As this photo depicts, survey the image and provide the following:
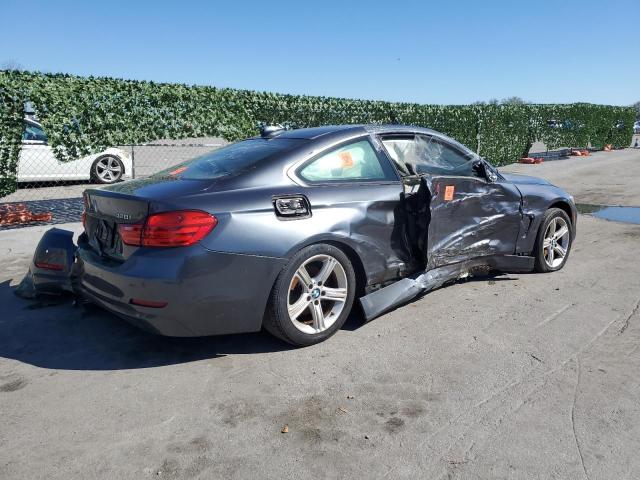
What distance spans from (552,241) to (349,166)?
266cm

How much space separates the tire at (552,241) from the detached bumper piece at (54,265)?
4320 millimetres

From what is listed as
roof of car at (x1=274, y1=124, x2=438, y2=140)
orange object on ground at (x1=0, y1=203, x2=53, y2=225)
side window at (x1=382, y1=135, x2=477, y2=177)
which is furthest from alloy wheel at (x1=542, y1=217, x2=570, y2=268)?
orange object on ground at (x1=0, y1=203, x2=53, y2=225)

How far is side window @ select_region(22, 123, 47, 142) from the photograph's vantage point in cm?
962

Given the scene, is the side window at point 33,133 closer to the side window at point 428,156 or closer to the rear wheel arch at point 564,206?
the side window at point 428,156

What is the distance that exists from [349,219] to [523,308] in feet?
5.81

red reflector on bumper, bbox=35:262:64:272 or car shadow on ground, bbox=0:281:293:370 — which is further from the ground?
red reflector on bumper, bbox=35:262:64:272

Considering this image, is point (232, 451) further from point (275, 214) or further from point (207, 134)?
point (207, 134)

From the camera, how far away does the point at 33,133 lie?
988 cm

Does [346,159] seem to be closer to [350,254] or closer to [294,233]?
[350,254]

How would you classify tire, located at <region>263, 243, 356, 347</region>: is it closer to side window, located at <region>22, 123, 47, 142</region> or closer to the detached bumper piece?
the detached bumper piece

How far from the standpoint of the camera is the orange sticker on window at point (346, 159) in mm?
4031

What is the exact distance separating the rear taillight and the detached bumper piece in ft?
4.65

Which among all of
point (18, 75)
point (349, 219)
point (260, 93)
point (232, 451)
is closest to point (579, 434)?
point (232, 451)

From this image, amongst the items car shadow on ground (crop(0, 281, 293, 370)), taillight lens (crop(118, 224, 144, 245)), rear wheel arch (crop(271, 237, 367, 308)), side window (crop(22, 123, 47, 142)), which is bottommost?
car shadow on ground (crop(0, 281, 293, 370))
